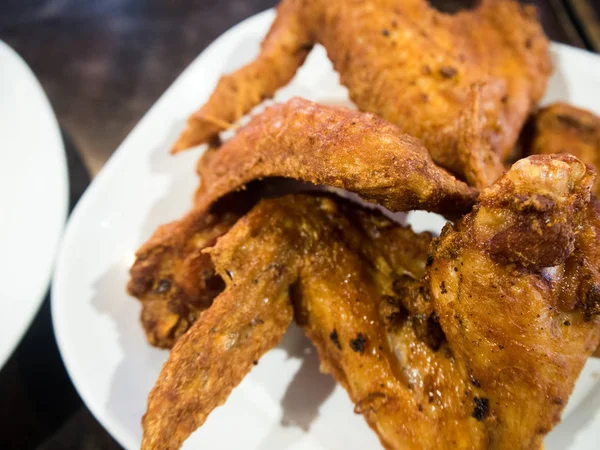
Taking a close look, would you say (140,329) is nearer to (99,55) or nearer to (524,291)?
(524,291)

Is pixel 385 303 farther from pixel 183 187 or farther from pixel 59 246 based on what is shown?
pixel 59 246

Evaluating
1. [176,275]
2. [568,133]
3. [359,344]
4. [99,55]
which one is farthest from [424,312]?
[99,55]

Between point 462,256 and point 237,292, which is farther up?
point 462,256

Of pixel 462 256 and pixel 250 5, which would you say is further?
pixel 250 5

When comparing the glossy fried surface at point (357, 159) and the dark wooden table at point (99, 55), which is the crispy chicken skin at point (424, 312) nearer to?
the glossy fried surface at point (357, 159)

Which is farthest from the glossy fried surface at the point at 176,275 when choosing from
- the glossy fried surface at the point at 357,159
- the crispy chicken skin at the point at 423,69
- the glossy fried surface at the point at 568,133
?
the glossy fried surface at the point at 568,133

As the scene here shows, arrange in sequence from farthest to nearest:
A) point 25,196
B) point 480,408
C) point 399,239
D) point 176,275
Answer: point 25,196 < point 176,275 < point 399,239 < point 480,408

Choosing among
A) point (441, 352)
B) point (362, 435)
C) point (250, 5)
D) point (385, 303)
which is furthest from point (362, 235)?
point (250, 5)
